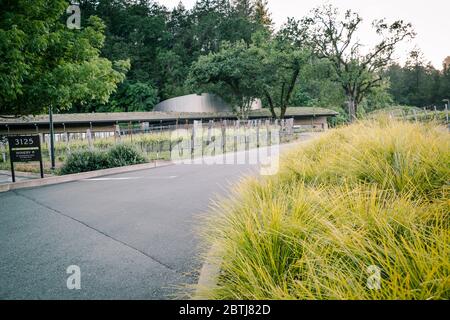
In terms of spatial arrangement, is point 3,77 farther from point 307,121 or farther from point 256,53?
point 307,121

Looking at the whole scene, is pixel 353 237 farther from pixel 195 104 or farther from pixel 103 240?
pixel 195 104

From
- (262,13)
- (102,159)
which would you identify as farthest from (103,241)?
(262,13)

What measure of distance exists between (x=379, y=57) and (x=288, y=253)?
3828 centimetres

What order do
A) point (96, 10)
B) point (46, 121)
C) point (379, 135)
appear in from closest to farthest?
1. point (379, 135)
2. point (46, 121)
3. point (96, 10)

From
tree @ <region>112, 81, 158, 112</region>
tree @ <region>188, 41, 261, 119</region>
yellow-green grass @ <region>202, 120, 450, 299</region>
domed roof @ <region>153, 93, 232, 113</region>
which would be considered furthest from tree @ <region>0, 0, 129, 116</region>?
tree @ <region>112, 81, 158, 112</region>

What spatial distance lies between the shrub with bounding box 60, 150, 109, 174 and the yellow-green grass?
878 cm

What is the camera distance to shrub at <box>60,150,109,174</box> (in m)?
11.3

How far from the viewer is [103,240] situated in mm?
4270

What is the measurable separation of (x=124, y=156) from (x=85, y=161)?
5.26 ft

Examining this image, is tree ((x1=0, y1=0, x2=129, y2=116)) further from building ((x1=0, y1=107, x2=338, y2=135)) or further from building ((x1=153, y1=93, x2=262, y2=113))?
building ((x1=153, y1=93, x2=262, y2=113))

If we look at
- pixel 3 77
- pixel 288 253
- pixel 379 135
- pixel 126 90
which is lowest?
pixel 288 253

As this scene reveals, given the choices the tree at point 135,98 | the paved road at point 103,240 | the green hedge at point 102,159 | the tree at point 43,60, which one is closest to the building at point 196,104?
the tree at point 135,98

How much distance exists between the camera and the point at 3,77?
24.1ft
